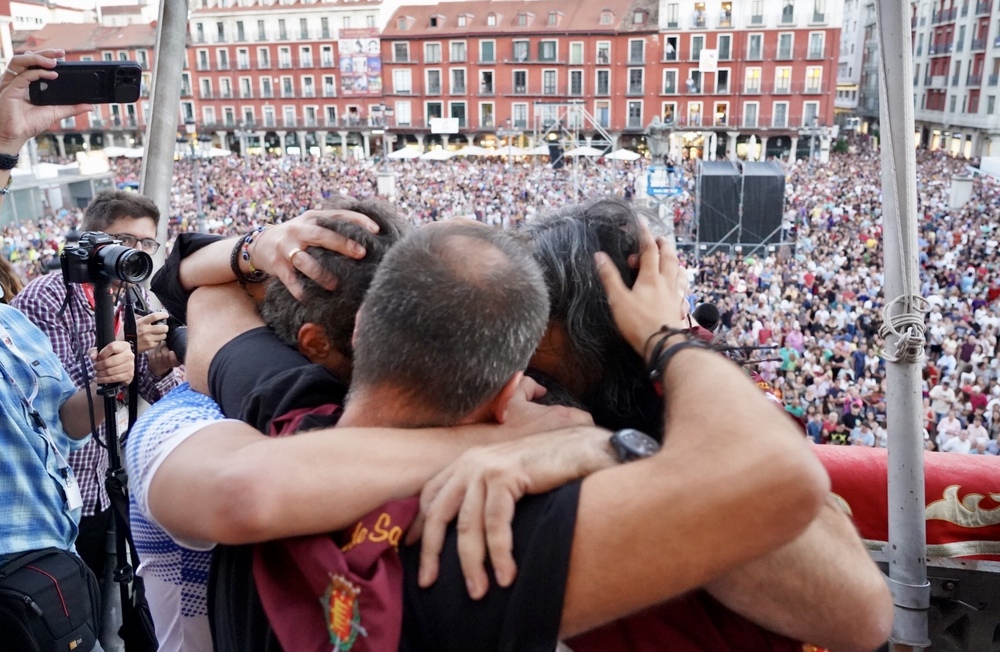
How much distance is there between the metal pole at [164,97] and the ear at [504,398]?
2.12 meters

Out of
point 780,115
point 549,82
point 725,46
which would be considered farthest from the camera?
point 549,82

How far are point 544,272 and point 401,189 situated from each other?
21.3 m

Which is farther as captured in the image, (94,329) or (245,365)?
(94,329)

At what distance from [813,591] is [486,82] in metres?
33.4

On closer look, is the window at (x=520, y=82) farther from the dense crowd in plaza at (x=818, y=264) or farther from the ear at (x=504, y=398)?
the ear at (x=504, y=398)

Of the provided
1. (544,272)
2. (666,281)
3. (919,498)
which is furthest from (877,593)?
(919,498)

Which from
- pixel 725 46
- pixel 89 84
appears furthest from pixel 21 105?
pixel 725 46

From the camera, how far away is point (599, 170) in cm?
2302

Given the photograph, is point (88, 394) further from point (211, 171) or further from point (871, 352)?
point (211, 171)

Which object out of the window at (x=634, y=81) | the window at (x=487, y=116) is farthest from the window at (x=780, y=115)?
the window at (x=487, y=116)

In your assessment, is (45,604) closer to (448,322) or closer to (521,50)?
(448,322)

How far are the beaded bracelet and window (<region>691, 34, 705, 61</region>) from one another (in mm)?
30330

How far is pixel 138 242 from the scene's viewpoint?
2.49 metres

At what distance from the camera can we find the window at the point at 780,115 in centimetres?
2959
